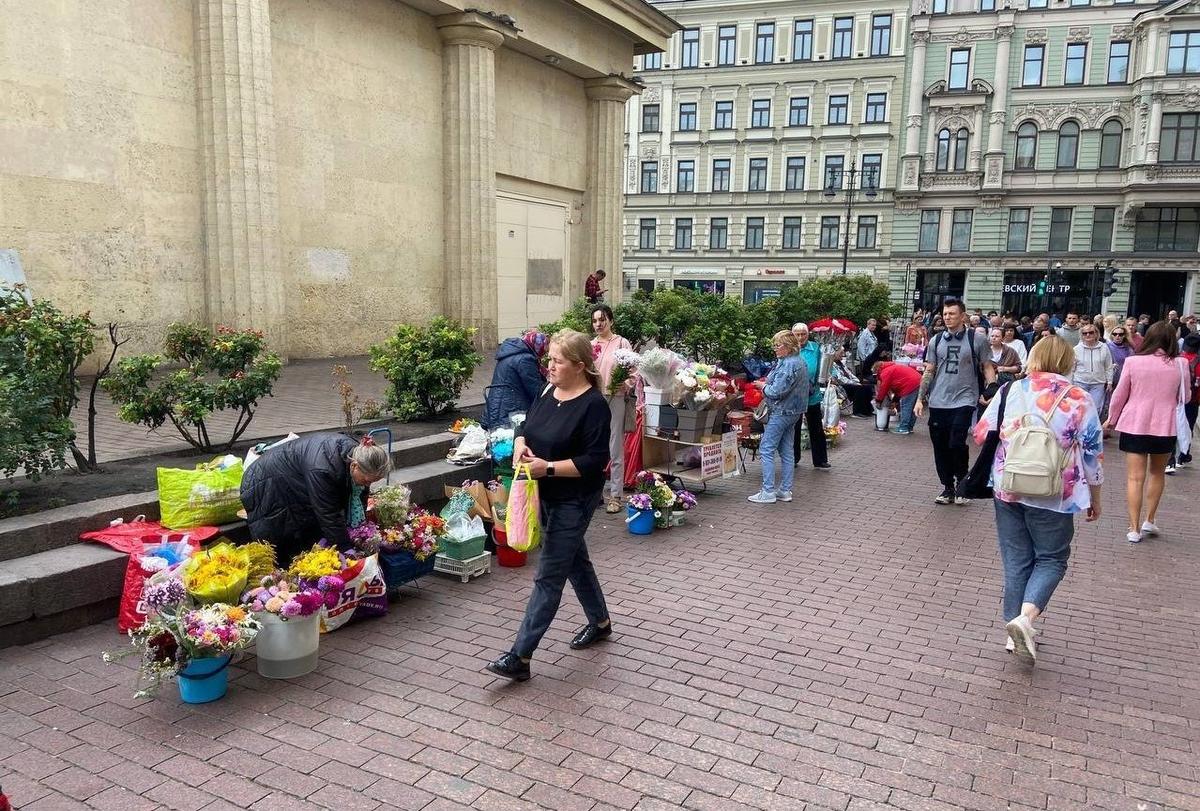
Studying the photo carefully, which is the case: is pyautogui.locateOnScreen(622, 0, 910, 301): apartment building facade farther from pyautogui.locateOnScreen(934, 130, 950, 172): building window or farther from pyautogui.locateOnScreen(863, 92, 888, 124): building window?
pyautogui.locateOnScreen(934, 130, 950, 172): building window

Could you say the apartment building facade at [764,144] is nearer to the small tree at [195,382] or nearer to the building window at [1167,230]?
the building window at [1167,230]

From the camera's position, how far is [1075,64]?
4469 cm

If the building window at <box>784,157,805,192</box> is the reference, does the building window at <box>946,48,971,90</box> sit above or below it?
above

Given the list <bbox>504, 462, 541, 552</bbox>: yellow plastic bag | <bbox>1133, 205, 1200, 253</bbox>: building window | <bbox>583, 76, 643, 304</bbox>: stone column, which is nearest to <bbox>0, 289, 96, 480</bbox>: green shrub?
<bbox>504, 462, 541, 552</bbox>: yellow plastic bag

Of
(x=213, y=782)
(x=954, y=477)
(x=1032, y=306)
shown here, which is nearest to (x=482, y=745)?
(x=213, y=782)

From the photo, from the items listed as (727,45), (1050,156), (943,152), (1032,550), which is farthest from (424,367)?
(727,45)

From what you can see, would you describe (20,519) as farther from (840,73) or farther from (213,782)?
(840,73)

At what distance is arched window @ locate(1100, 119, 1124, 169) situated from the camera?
44.5 meters

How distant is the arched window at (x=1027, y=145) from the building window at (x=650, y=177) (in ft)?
67.0

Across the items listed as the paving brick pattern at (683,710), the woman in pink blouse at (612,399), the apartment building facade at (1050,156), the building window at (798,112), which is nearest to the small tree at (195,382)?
the paving brick pattern at (683,710)

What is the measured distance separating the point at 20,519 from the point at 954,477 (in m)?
8.35

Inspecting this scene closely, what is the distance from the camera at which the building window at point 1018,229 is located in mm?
45844

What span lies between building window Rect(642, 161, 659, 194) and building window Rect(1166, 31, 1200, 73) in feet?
89.7

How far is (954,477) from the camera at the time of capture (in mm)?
9008
